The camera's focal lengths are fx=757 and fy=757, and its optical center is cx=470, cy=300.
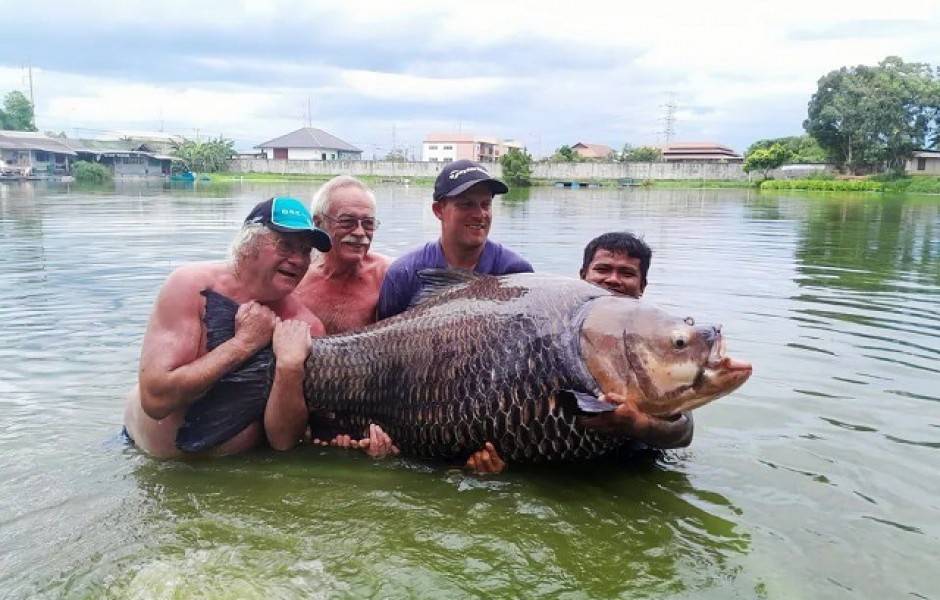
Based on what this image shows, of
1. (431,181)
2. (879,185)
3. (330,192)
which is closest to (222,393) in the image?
(330,192)

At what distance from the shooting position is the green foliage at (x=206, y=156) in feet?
275

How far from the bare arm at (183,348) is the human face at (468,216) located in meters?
1.45

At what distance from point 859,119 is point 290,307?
218 ft

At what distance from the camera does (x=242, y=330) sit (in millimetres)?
4152

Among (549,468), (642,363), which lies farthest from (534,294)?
(549,468)

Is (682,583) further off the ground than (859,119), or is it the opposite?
(859,119)

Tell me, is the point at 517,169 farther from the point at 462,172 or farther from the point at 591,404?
the point at 591,404

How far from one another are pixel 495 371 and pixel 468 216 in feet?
5.00

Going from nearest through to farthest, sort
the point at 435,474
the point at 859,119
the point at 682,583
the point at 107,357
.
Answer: the point at 682,583
the point at 435,474
the point at 107,357
the point at 859,119

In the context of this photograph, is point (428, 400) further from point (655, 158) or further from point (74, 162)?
point (655, 158)

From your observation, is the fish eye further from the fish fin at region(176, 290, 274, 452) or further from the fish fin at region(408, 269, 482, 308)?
the fish fin at region(176, 290, 274, 452)

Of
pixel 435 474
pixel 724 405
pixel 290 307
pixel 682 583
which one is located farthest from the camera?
pixel 724 405

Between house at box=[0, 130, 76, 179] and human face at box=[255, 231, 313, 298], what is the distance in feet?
230

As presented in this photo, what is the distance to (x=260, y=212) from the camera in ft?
14.0
